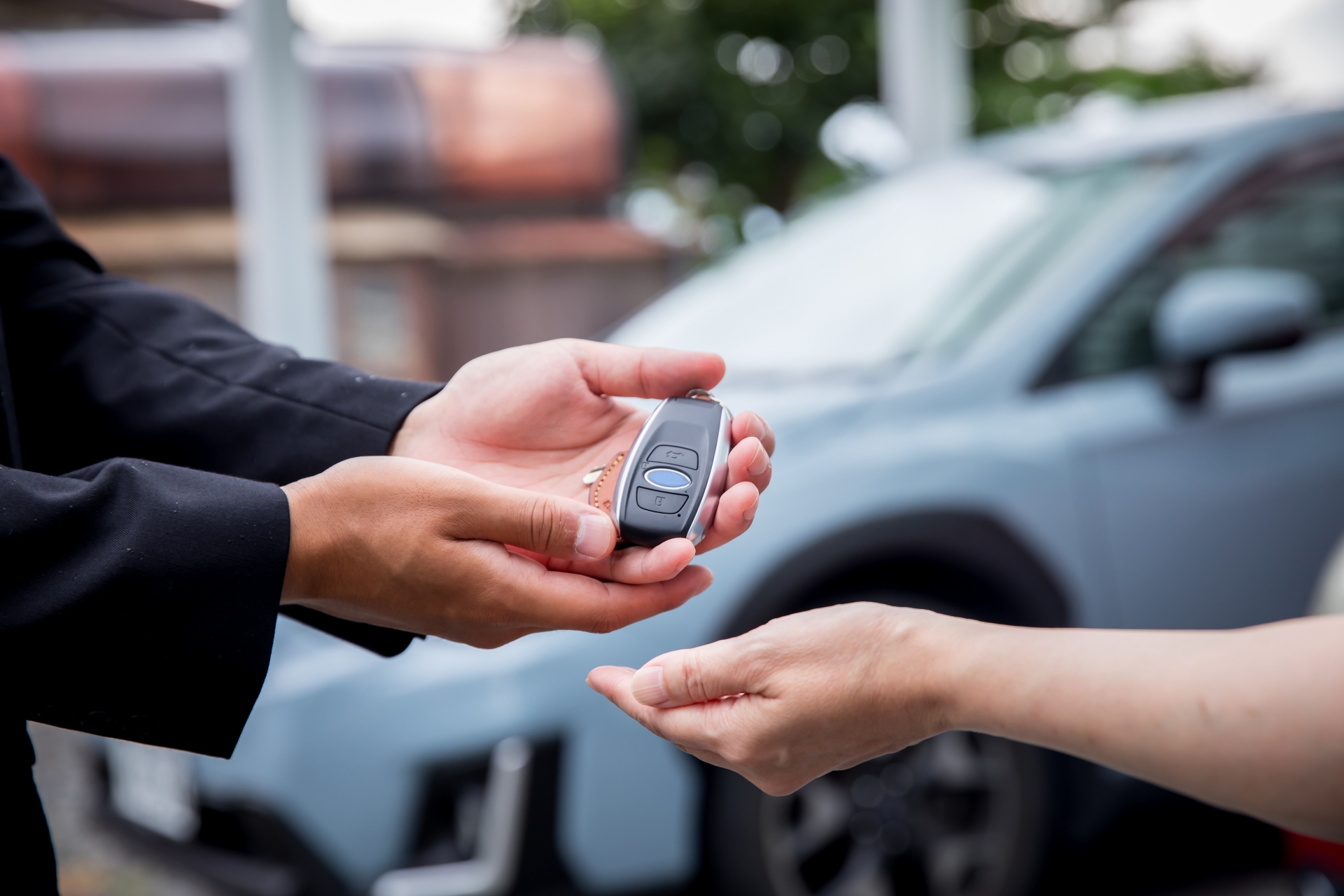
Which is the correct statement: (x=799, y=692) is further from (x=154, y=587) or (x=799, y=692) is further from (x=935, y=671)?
(x=154, y=587)

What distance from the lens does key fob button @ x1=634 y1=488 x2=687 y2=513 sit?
44.3 inches

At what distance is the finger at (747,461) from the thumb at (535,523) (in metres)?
0.18

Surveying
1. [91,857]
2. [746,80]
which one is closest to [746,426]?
[91,857]

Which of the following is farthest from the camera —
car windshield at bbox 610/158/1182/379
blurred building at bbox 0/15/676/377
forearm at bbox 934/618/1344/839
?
blurred building at bbox 0/15/676/377

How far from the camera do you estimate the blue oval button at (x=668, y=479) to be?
1.14 m

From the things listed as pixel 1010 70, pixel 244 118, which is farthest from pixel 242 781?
Answer: pixel 1010 70

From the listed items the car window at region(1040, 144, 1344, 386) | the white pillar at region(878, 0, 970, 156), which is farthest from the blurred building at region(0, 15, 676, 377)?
the car window at region(1040, 144, 1344, 386)

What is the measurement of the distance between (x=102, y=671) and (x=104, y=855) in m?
2.82

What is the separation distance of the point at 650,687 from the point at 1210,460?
6.13 ft

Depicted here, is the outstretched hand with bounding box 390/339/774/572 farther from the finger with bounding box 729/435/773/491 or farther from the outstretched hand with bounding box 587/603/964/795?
the outstretched hand with bounding box 587/603/964/795

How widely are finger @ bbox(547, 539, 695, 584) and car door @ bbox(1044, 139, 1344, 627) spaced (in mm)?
1567

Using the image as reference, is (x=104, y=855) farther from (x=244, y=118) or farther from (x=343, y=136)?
(x=343, y=136)

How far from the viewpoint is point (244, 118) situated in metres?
3.09

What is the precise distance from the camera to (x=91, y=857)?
3.24m
